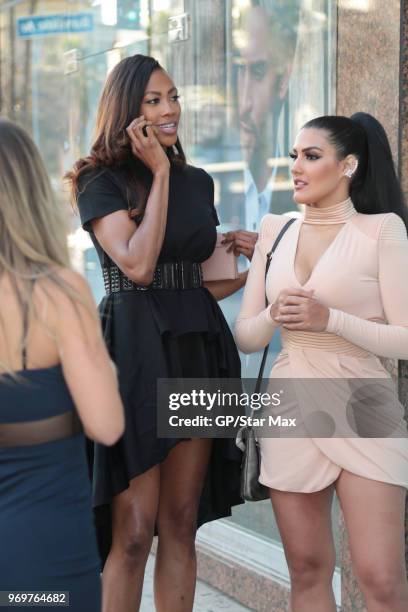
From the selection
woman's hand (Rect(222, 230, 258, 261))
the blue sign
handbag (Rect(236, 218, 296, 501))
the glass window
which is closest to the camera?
handbag (Rect(236, 218, 296, 501))

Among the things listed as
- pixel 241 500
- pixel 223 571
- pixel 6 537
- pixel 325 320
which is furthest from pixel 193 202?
pixel 223 571

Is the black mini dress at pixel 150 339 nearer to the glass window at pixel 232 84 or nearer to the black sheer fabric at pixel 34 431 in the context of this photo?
the glass window at pixel 232 84

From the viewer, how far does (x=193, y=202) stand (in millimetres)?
3898

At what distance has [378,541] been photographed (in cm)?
323

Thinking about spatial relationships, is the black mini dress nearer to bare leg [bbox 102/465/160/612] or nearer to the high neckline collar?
bare leg [bbox 102/465/160/612]

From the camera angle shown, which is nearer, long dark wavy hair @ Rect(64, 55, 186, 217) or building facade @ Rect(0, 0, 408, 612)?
long dark wavy hair @ Rect(64, 55, 186, 217)

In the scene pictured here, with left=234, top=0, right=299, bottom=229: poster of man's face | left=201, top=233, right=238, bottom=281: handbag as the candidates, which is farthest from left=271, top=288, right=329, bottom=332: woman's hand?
left=234, top=0, right=299, bottom=229: poster of man's face

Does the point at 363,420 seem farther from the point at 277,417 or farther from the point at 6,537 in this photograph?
the point at 6,537

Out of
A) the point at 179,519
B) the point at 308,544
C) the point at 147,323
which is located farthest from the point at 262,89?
the point at 308,544

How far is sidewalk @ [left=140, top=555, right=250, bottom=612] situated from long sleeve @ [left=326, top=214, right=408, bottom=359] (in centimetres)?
227

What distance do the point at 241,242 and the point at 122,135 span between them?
575 mm

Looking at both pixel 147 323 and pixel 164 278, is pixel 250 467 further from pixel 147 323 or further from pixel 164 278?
pixel 164 278

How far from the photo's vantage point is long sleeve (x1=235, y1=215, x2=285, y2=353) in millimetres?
3527

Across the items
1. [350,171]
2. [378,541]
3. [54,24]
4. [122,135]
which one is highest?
[54,24]
